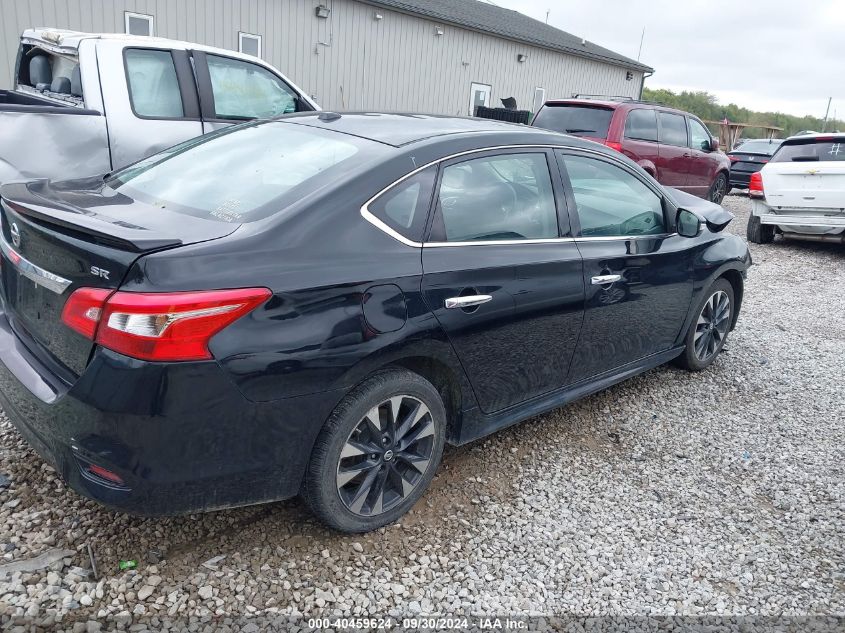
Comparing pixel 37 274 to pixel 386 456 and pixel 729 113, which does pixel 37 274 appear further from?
pixel 729 113

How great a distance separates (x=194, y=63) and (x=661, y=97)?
A: 44.5m

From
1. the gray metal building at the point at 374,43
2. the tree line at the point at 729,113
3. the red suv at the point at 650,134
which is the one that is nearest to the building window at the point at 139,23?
the gray metal building at the point at 374,43

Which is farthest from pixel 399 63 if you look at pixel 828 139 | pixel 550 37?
pixel 828 139

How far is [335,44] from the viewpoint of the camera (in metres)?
14.1

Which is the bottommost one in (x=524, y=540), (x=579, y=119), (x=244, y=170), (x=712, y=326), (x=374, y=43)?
(x=524, y=540)

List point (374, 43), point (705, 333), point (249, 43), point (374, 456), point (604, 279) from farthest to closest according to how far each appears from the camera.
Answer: point (374, 43) → point (249, 43) → point (705, 333) → point (604, 279) → point (374, 456)

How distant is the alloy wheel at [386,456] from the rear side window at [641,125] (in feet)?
25.6

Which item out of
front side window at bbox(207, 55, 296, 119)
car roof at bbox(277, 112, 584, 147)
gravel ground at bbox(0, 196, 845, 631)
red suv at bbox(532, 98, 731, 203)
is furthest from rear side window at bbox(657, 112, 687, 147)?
car roof at bbox(277, 112, 584, 147)

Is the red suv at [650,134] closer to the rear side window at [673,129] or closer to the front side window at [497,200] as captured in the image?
the rear side window at [673,129]

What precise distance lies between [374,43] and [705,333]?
12481 millimetres

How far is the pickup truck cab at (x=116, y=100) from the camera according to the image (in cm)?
464

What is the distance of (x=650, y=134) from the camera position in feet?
32.5

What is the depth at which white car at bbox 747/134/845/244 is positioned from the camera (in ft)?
28.7

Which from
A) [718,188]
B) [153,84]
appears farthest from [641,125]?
[153,84]
